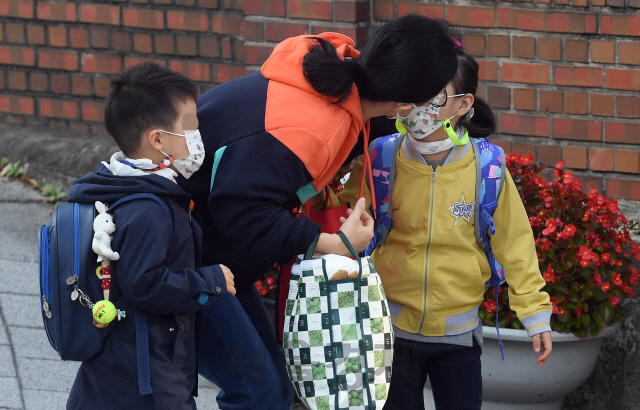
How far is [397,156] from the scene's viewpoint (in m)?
2.67

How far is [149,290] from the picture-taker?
2129mm

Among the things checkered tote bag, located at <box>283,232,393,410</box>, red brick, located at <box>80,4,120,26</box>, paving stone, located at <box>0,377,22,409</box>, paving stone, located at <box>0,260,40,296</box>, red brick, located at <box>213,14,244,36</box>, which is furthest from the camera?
red brick, located at <box>80,4,120,26</box>

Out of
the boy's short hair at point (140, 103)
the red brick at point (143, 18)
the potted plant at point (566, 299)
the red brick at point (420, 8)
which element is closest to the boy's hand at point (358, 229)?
the boy's short hair at point (140, 103)

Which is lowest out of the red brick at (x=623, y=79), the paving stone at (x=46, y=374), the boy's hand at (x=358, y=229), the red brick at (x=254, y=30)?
the paving stone at (x=46, y=374)

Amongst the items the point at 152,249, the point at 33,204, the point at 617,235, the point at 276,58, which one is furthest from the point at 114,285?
the point at 33,204

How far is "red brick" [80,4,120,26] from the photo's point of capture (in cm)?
509

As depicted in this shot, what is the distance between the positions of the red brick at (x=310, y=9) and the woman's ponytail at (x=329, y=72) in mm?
1954

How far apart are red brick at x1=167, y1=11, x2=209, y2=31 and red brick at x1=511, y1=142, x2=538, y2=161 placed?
1.95m

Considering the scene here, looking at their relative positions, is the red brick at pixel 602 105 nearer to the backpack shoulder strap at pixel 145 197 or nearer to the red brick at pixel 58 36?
the backpack shoulder strap at pixel 145 197

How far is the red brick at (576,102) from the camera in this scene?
12.5ft

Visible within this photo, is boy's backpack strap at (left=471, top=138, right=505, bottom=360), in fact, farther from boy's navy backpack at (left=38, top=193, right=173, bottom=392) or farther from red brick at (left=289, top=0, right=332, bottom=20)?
red brick at (left=289, top=0, right=332, bottom=20)

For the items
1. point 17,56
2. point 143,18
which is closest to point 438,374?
point 143,18

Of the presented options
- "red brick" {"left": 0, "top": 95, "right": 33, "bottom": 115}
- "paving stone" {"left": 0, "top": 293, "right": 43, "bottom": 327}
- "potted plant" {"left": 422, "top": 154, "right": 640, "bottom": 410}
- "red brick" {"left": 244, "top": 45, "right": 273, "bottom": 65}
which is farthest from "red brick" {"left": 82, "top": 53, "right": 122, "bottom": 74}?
"potted plant" {"left": 422, "top": 154, "right": 640, "bottom": 410}

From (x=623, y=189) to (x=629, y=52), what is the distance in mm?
614
